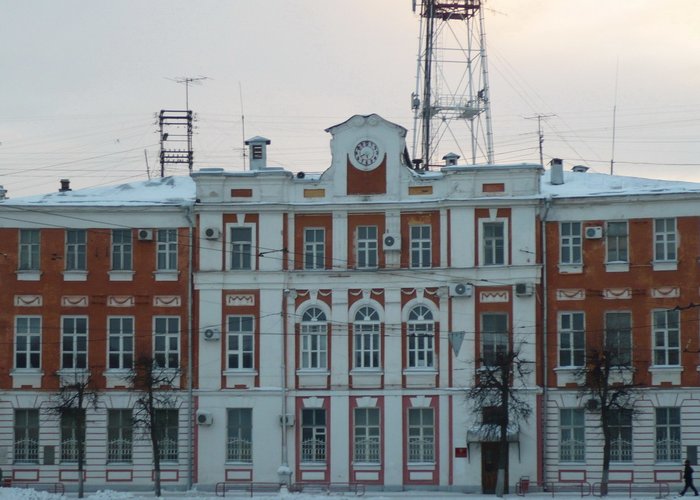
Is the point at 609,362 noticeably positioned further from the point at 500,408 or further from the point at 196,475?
the point at 196,475

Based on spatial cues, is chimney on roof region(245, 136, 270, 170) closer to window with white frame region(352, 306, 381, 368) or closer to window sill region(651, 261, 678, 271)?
window with white frame region(352, 306, 381, 368)

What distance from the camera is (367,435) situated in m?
58.6

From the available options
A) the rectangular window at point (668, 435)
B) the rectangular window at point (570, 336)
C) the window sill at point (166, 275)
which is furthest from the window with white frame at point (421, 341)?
the window sill at point (166, 275)

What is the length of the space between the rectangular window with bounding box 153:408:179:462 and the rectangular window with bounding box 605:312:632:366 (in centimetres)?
1704

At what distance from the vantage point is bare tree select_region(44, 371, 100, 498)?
5803 centimetres

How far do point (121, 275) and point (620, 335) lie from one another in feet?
64.4

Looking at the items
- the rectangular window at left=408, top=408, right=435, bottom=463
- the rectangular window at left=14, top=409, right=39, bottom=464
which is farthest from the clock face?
the rectangular window at left=14, top=409, right=39, bottom=464

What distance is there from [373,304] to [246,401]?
245 inches

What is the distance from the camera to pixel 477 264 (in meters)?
58.4

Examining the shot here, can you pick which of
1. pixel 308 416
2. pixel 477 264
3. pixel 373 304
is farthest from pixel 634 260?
pixel 308 416

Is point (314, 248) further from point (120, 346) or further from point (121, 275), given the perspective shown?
point (120, 346)

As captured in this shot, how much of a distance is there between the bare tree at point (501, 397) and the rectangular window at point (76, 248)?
53.4ft

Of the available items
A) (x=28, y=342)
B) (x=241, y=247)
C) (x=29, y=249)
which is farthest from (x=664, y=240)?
(x=28, y=342)

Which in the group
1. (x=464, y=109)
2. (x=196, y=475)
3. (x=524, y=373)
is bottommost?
(x=196, y=475)
